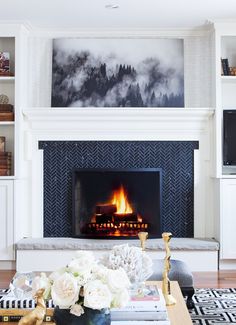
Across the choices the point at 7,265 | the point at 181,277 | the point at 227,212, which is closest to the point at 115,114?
the point at 227,212

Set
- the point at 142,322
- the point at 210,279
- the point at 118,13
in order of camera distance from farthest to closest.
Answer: the point at 118,13 < the point at 210,279 < the point at 142,322

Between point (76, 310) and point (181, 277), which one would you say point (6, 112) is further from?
point (76, 310)

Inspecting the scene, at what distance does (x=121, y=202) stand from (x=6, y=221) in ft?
3.79

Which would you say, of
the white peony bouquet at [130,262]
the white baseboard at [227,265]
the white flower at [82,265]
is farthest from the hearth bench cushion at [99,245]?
the white flower at [82,265]

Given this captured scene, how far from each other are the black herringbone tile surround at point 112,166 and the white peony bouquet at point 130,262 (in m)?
3.10

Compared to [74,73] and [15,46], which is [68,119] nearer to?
[74,73]

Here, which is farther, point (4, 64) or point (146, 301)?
point (4, 64)

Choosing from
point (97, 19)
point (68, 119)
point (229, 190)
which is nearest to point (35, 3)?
point (97, 19)

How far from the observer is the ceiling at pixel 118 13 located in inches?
184

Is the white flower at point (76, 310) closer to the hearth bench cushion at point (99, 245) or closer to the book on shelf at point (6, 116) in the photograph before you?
the hearth bench cushion at point (99, 245)

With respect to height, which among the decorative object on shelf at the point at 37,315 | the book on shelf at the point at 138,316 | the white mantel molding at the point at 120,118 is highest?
the white mantel molding at the point at 120,118

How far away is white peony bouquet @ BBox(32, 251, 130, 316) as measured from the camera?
1725 millimetres

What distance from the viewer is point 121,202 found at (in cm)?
553

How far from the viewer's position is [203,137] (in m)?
Result: 5.54
